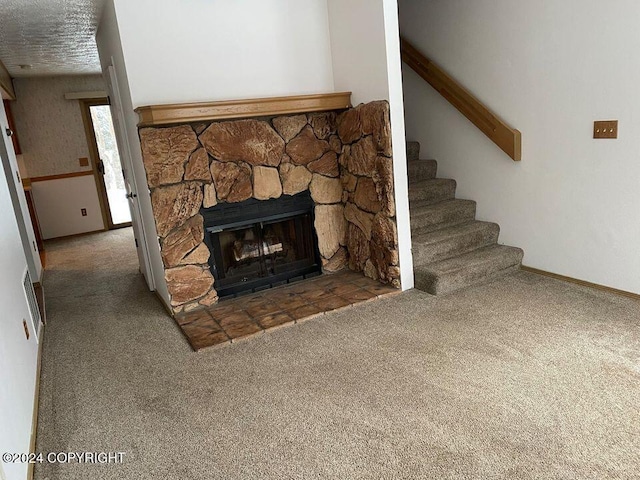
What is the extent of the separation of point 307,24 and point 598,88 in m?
2.07

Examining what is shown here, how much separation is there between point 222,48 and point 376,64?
3.57 feet

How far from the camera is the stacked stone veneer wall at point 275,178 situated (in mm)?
3295

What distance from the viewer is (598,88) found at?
2.96 m

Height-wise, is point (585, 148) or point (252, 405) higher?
point (585, 148)

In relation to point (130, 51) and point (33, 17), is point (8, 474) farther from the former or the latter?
point (33, 17)

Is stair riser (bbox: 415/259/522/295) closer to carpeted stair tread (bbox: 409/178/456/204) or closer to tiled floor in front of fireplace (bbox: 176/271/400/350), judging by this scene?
tiled floor in front of fireplace (bbox: 176/271/400/350)

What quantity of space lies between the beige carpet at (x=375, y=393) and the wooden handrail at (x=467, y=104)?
106 centimetres

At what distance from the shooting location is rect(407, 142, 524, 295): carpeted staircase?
350cm

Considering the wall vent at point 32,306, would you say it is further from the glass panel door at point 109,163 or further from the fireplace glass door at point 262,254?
the glass panel door at point 109,163

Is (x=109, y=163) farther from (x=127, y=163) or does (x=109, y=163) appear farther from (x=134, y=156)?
(x=134, y=156)

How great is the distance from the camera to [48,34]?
4094 millimetres

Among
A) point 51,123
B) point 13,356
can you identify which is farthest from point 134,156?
point 51,123

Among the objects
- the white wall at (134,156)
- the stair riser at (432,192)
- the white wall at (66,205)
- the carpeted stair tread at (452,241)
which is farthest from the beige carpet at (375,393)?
the white wall at (66,205)

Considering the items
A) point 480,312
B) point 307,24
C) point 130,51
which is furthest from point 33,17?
point 480,312
